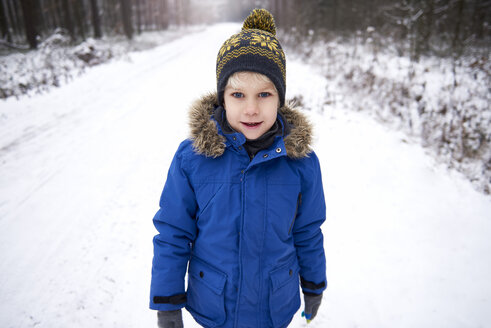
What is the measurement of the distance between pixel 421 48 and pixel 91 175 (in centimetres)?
1089

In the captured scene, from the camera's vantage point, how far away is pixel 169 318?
1.35 m

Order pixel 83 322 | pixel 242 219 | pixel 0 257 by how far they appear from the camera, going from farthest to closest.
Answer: pixel 0 257 < pixel 83 322 < pixel 242 219

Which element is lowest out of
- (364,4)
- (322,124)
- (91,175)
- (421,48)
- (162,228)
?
(91,175)

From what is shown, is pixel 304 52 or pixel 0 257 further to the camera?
pixel 304 52

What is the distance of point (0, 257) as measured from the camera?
259cm

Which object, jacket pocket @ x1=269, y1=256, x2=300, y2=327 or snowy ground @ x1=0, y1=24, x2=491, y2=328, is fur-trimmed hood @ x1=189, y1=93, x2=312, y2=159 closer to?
jacket pocket @ x1=269, y1=256, x2=300, y2=327

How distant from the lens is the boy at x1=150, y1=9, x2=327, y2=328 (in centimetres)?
131

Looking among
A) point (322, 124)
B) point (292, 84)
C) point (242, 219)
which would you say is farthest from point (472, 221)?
point (292, 84)

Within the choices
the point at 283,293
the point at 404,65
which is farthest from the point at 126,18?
the point at 283,293

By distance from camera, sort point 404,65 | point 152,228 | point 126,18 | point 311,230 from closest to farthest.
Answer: point 311,230
point 152,228
point 404,65
point 126,18

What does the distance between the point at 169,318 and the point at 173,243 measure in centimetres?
41

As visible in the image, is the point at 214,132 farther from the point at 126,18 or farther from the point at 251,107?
the point at 126,18

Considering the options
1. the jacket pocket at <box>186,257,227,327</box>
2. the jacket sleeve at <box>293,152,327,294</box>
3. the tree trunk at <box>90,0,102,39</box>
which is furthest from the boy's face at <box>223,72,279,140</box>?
the tree trunk at <box>90,0,102,39</box>

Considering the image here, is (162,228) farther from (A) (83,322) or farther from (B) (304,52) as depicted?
(B) (304,52)
